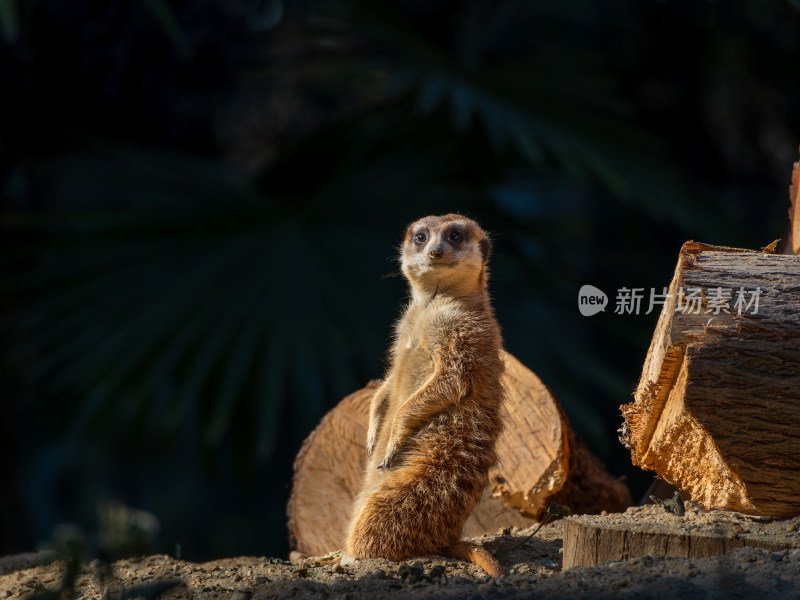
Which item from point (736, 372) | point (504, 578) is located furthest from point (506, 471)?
point (736, 372)

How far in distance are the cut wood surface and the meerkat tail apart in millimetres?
148

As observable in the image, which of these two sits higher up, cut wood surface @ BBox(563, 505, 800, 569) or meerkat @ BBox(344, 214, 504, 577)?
meerkat @ BBox(344, 214, 504, 577)

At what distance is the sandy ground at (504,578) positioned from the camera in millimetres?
1476

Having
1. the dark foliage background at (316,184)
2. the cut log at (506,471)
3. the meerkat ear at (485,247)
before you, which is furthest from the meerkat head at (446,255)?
the dark foliage background at (316,184)

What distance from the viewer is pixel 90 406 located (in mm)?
3807

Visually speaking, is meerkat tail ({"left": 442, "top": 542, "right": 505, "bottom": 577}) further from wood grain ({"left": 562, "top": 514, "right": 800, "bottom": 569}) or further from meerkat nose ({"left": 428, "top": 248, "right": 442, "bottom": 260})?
meerkat nose ({"left": 428, "top": 248, "right": 442, "bottom": 260})

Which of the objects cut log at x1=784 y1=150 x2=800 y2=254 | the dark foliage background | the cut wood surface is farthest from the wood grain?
the dark foliage background

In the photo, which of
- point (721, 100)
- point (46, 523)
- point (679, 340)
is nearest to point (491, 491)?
point (679, 340)

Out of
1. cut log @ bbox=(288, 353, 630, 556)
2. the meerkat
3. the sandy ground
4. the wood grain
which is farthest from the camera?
cut log @ bbox=(288, 353, 630, 556)

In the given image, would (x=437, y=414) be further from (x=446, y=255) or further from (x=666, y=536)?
(x=666, y=536)

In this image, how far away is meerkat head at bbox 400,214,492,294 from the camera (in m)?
2.21

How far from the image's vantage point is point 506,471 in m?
2.58

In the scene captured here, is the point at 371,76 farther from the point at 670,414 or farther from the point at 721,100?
the point at 670,414

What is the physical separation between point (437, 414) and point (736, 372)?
692 millimetres
